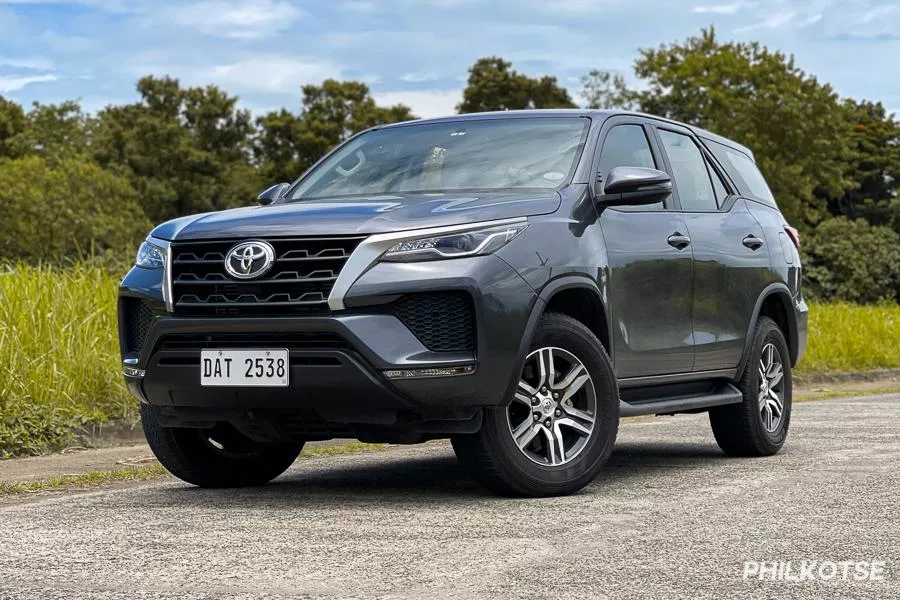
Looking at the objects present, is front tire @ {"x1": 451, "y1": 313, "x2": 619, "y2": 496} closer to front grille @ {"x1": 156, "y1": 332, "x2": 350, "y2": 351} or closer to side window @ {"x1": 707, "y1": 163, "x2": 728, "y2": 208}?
front grille @ {"x1": 156, "y1": 332, "x2": 350, "y2": 351}

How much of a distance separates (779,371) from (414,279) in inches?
147

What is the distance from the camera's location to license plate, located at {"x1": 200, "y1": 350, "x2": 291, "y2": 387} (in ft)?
20.3

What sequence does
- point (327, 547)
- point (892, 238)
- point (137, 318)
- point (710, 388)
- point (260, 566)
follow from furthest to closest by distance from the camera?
point (892, 238) → point (710, 388) → point (137, 318) → point (327, 547) → point (260, 566)

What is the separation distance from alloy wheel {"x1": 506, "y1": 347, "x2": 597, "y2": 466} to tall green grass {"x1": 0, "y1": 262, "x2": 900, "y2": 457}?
383 cm

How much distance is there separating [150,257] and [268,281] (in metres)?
0.86

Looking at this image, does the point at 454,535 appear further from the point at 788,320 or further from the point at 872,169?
the point at 872,169

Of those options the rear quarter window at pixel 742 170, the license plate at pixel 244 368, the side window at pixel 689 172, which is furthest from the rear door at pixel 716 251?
the license plate at pixel 244 368

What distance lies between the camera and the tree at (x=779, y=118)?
5428cm

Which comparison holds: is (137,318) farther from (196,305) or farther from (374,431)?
(374,431)

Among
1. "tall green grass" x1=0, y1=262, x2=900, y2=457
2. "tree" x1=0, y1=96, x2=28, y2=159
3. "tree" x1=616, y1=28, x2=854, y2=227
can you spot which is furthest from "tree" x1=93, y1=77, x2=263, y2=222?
"tall green grass" x1=0, y1=262, x2=900, y2=457

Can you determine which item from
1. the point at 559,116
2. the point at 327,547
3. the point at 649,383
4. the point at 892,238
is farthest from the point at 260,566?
the point at 892,238

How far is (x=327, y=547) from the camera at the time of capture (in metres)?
5.27

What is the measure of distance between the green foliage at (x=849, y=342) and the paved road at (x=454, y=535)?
11.1 m

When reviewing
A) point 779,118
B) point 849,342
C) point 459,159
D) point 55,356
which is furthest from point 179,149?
point 459,159
